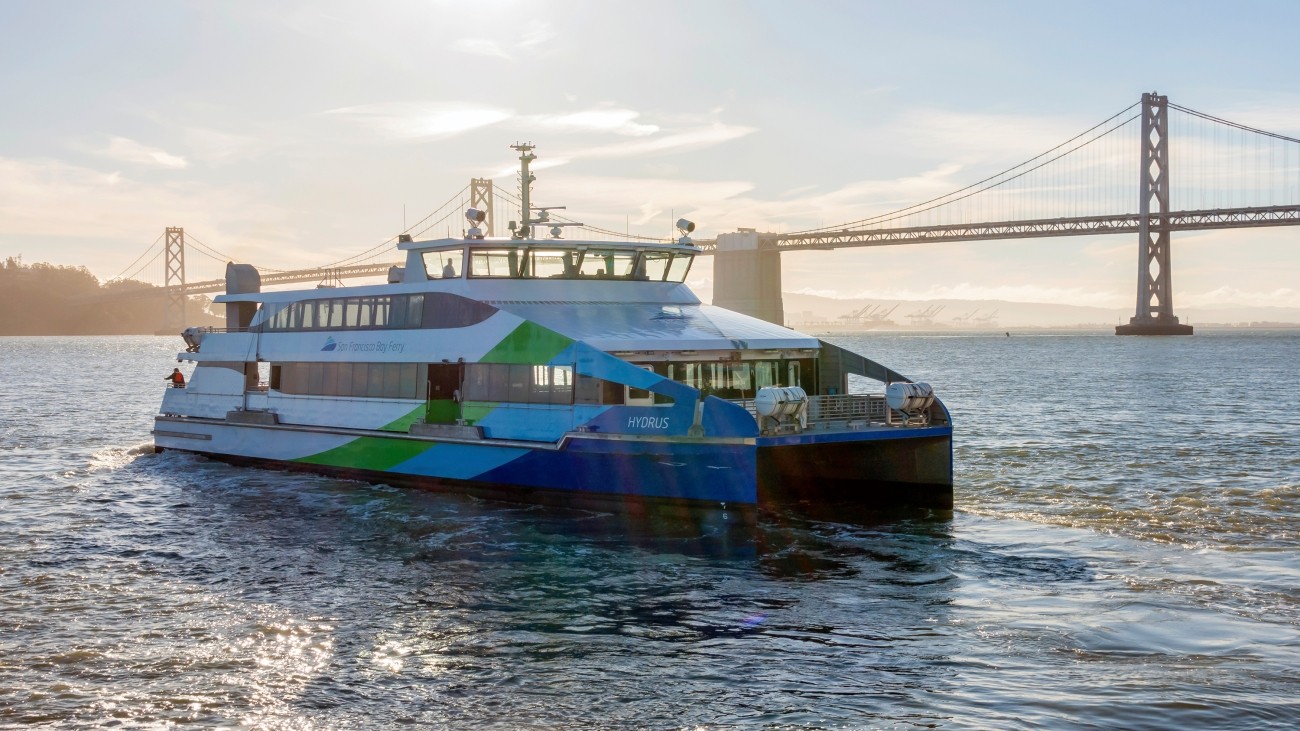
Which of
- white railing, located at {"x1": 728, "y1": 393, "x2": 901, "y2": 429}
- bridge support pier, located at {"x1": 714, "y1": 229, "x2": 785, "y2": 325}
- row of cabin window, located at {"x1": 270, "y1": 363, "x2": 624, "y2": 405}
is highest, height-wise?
bridge support pier, located at {"x1": 714, "y1": 229, "x2": 785, "y2": 325}

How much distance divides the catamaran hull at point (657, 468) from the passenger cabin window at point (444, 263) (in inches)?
111

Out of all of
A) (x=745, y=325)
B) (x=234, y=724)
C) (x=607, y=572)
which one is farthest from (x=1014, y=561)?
(x=234, y=724)

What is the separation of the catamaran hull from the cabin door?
1.65 feet

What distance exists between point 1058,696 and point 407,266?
575 inches

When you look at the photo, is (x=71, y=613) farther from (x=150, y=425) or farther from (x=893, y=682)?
(x=150, y=425)

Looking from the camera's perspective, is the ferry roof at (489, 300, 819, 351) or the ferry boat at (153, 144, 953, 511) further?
the ferry roof at (489, 300, 819, 351)

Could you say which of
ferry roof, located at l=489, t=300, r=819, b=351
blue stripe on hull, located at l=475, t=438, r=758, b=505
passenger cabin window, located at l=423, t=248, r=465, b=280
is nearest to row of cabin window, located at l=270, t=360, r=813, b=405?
ferry roof, located at l=489, t=300, r=819, b=351

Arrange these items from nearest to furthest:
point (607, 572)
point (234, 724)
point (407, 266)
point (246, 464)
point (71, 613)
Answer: point (234, 724)
point (71, 613)
point (607, 572)
point (407, 266)
point (246, 464)

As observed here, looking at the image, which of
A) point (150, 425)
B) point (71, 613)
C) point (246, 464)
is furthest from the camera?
point (150, 425)

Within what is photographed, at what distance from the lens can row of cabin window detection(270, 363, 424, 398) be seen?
66.3 feet

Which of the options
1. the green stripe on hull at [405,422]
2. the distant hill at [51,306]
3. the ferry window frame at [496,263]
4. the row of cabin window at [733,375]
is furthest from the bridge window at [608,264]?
the distant hill at [51,306]

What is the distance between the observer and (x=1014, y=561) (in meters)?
14.5

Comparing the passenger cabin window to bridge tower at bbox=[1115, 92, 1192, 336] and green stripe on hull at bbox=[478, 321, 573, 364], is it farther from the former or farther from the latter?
bridge tower at bbox=[1115, 92, 1192, 336]

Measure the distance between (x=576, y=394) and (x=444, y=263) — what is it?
421 centimetres
